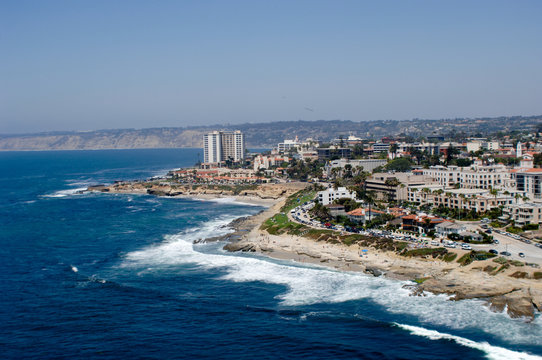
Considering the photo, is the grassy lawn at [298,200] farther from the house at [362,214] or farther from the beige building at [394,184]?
the house at [362,214]

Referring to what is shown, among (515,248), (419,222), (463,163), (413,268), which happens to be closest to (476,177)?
(463,163)

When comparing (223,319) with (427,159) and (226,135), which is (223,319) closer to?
(427,159)

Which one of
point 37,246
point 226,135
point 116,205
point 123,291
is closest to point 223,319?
point 123,291

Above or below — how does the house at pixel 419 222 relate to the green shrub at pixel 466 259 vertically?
above

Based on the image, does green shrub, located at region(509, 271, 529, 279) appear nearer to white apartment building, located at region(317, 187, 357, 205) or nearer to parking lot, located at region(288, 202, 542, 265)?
parking lot, located at region(288, 202, 542, 265)

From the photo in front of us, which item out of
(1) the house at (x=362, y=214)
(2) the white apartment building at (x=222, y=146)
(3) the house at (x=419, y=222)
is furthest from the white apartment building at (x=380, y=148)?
(3) the house at (x=419, y=222)

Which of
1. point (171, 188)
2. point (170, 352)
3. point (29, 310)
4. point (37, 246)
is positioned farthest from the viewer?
point (171, 188)
